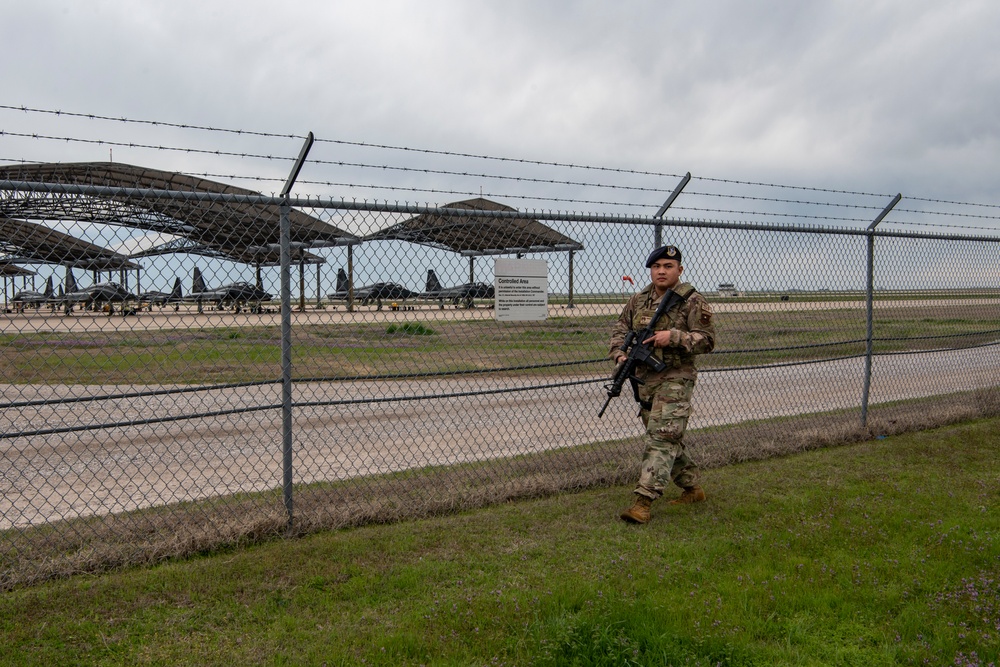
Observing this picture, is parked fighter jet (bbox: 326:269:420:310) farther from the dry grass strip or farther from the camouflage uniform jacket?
the camouflage uniform jacket

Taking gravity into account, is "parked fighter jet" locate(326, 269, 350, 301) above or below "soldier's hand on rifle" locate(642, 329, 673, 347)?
above

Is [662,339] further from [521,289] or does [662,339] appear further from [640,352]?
[521,289]

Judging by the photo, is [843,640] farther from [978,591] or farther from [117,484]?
[117,484]

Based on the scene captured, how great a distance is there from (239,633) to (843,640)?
2.67 metres

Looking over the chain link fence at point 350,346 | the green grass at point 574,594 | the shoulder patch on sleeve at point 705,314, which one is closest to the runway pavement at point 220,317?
the chain link fence at point 350,346

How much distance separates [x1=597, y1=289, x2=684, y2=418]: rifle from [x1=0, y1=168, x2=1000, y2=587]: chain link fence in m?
0.79

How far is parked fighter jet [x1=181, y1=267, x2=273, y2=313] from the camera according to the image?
4.57 m

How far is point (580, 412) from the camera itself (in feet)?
30.1

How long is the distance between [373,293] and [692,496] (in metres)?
2.62

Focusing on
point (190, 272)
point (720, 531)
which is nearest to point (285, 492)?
point (190, 272)

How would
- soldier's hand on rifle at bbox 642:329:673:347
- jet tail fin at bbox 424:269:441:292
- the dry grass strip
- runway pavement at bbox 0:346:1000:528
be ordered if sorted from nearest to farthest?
the dry grass strip, soldier's hand on rifle at bbox 642:329:673:347, jet tail fin at bbox 424:269:441:292, runway pavement at bbox 0:346:1000:528

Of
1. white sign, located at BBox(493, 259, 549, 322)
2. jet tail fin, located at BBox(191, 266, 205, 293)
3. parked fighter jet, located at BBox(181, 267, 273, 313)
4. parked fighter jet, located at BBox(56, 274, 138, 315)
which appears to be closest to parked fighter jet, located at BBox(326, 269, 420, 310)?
parked fighter jet, located at BBox(181, 267, 273, 313)

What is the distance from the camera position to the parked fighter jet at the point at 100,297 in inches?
175

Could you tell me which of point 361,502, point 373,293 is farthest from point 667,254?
point 361,502
